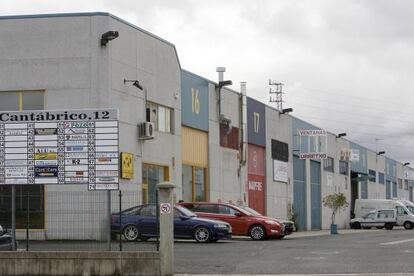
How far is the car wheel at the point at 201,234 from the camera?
2577 centimetres

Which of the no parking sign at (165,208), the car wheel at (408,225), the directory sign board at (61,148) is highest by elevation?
the directory sign board at (61,148)

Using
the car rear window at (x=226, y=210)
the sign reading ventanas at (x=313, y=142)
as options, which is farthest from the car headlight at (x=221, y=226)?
the sign reading ventanas at (x=313, y=142)

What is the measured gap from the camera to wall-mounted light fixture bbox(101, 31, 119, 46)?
27562 mm

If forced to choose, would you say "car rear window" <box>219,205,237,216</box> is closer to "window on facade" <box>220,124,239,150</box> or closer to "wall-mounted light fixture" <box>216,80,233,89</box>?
"window on facade" <box>220,124,239,150</box>

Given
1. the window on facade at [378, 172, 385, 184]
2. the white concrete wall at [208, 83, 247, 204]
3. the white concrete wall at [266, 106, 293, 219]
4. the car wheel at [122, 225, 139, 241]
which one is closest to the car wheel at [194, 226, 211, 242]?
the car wheel at [122, 225, 139, 241]

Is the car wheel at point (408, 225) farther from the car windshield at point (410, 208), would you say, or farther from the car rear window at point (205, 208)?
the car rear window at point (205, 208)

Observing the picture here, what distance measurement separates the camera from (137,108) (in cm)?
3034

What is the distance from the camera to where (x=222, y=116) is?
39188 mm

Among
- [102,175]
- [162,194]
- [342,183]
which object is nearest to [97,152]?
[102,175]

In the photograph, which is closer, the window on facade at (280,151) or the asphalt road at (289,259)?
the asphalt road at (289,259)

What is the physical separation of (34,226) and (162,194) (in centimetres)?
995

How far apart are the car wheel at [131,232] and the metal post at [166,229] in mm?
8567

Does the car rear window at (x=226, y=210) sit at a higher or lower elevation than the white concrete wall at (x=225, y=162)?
lower

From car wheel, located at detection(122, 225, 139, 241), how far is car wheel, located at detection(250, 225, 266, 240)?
622 cm
